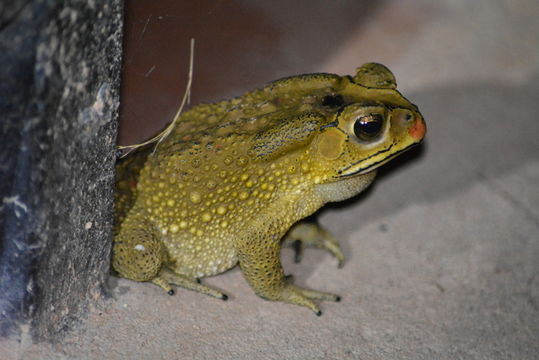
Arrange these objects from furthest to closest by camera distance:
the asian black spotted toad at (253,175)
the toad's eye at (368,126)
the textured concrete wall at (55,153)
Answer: the asian black spotted toad at (253,175) → the toad's eye at (368,126) → the textured concrete wall at (55,153)

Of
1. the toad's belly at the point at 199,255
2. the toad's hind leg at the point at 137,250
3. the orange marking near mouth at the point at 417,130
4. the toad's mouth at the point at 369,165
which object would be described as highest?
the orange marking near mouth at the point at 417,130

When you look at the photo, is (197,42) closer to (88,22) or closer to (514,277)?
(88,22)

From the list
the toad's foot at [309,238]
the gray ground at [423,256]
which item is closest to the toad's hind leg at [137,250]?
the gray ground at [423,256]

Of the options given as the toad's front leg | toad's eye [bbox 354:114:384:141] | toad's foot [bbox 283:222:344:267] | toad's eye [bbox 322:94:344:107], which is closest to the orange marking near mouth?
toad's eye [bbox 354:114:384:141]

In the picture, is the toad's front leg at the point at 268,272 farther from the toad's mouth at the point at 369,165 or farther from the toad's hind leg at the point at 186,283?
the toad's mouth at the point at 369,165

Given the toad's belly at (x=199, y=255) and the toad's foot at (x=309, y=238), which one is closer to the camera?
the toad's belly at (x=199, y=255)

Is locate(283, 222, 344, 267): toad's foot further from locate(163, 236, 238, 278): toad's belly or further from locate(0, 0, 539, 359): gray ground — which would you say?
locate(163, 236, 238, 278): toad's belly

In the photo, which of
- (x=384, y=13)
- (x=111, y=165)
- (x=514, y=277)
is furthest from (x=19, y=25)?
(x=384, y=13)
